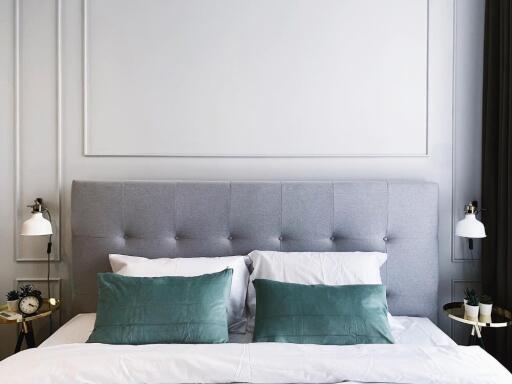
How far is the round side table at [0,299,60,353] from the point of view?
2.32 meters

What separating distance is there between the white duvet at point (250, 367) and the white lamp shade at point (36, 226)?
821 mm

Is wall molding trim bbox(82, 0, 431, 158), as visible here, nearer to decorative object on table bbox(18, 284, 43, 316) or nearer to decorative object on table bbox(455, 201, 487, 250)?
decorative object on table bbox(455, 201, 487, 250)

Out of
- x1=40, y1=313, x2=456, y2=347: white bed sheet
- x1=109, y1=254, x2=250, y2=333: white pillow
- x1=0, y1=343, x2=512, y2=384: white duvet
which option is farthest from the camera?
x1=109, y1=254, x2=250, y2=333: white pillow

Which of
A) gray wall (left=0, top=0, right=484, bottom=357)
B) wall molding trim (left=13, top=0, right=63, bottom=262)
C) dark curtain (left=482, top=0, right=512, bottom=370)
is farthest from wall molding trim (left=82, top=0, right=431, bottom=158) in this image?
dark curtain (left=482, top=0, right=512, bottom=370)

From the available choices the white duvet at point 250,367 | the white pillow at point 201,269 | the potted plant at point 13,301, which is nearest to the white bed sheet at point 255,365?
the white duvet at point 250,367

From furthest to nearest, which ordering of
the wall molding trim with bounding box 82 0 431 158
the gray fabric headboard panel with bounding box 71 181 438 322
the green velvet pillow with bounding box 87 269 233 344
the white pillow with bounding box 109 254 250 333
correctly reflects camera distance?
the wall molding trim with bounding box 82 0 431 158
the gray fabric headboard panel with bounding box 71 181 438 322
the white pillow with bounding box 109 254 250 333
the green velvet pillow with bounding box 87 269 233 344

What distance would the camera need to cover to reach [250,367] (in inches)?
63.7

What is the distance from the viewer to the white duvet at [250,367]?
1578 mm

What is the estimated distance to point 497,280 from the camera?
248 centimetres

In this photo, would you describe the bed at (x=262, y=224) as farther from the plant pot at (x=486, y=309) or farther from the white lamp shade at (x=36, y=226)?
the plant pot at (x=486, y=309)

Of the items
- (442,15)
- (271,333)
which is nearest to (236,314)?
(271,333)

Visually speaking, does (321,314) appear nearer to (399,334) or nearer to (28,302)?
(399,334)

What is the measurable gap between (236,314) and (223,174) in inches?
32.0

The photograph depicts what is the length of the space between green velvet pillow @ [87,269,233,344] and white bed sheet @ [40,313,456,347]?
18 centimetres
